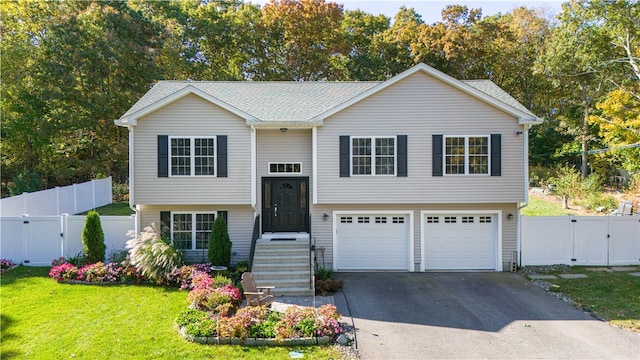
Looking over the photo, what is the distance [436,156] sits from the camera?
13000 millimetres

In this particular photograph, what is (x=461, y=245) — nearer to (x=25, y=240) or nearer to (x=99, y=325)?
(x=99, y=325)

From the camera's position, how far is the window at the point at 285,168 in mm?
13562

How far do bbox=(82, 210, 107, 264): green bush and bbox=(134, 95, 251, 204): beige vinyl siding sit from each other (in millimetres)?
1472

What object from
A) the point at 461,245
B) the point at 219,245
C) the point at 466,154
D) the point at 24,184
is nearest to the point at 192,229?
the point at 219,245

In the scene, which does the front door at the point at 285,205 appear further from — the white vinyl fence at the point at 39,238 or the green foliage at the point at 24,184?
the green foliage at the point at 24,184

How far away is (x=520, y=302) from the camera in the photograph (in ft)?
33.8

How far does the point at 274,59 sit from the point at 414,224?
2478 centimetres

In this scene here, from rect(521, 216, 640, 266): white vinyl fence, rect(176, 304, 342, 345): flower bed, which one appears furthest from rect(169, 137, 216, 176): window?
rect(521, 216, 640, 266): white vinyl fence

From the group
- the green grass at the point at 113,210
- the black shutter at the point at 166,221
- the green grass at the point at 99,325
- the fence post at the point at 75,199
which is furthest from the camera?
the fence post at the point at 75,199

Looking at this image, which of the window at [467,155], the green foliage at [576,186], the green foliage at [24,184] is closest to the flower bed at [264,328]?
the window at [467,155]

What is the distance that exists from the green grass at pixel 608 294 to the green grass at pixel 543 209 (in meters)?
5.94

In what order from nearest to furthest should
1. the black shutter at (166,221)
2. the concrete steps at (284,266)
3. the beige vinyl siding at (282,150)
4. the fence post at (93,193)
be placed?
the concrete steps at (284,266), the black shutter at (166,221), the beige vinyl siding at (282,150), the fence post at (93,193)

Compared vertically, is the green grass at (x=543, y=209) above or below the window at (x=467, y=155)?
below

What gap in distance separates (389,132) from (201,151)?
6.42m
